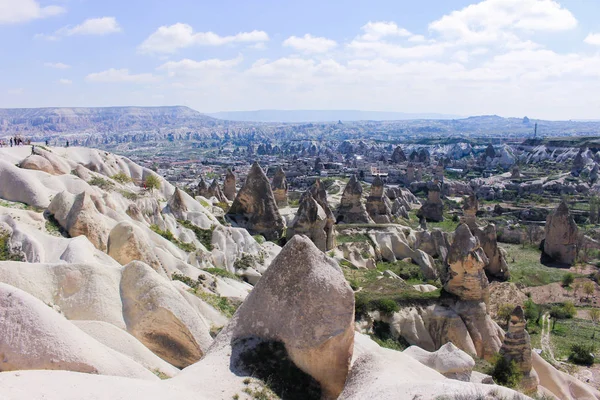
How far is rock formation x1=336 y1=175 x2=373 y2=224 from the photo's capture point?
135 feet

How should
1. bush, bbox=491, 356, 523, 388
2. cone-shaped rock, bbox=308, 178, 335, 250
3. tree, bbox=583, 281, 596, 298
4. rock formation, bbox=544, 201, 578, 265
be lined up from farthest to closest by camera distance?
rock formation, bbox=544, 201, 578, 265 → cone-shaped rock, bbox=308, 178, 335, 250 → tree, bbox=583, 281, 596, 298 → bush, bbox=491, 356, 523, 388

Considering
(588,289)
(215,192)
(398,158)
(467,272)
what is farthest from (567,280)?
(398,158)

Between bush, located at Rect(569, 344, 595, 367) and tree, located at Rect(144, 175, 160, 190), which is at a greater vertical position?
tree, located at Rect(144, 175, 160, 190)

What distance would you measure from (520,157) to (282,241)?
114 metres

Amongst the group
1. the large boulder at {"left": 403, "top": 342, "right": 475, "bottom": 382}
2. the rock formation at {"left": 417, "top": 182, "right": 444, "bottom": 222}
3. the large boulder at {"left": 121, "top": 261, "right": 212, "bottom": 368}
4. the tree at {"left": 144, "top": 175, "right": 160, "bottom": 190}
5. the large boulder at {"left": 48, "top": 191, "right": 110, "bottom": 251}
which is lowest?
the rock formation at {"left": 417, "top": 182, "right": 444, "bottom": 222}

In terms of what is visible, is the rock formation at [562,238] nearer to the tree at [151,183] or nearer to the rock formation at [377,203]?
the rock formation at [377,203]

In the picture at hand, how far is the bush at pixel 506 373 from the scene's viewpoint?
1585cm

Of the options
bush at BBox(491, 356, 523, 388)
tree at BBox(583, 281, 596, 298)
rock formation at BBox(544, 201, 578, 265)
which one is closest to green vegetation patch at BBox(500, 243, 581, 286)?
rock formation at BBox(544, 201, 578, 265)

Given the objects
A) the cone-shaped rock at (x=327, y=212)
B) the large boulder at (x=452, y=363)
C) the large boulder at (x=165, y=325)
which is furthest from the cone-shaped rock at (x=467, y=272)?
the large boulder at (x=165, y=325)

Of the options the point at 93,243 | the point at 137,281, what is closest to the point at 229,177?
the point at 93,243

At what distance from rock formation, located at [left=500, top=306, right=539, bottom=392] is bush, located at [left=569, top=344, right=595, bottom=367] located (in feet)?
20.2

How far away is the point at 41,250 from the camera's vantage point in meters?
Result: 14.5

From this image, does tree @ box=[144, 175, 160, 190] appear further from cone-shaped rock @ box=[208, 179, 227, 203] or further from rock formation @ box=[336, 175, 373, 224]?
rock formation @ box=[336, 175, 373, 224]

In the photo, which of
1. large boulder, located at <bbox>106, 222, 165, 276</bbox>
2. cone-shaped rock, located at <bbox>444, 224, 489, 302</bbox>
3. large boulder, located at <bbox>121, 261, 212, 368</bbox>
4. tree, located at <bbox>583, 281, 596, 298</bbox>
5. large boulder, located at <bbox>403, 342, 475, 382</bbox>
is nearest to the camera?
large boulder, located at <bbox>121, 261, 212, 368</bbox>
